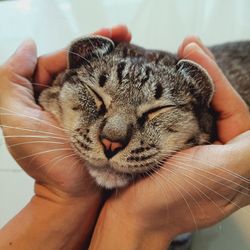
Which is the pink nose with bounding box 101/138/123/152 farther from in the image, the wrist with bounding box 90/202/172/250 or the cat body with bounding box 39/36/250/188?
the wrist with bounding box 90/202/172/250

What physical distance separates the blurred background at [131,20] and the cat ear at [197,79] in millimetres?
1035

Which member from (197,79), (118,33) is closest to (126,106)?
(197,79)

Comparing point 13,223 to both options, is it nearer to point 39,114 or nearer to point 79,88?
point 39,114

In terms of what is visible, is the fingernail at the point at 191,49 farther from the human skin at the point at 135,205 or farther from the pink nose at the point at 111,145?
the pink nose at the point at 111,145

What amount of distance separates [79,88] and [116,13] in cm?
137

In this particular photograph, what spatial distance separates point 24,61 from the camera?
1353 millimetres

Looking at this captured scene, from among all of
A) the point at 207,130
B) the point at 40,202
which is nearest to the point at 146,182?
the point at 207,130

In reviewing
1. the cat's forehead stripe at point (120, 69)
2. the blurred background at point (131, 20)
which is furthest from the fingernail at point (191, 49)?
the blurred background at point (131, 20)

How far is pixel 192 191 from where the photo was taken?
1104 mm

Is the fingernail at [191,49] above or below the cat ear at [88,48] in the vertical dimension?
below

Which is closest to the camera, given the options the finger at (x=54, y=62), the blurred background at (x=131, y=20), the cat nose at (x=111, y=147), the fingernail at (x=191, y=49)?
the cat nose at (x=111, y=147)

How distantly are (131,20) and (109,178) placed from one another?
1513mm

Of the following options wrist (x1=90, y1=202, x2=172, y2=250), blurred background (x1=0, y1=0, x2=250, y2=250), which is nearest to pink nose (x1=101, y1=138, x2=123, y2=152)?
wrist (x1=90, y1=202, x2=172, y2=250)

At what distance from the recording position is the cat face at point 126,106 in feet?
3.47
